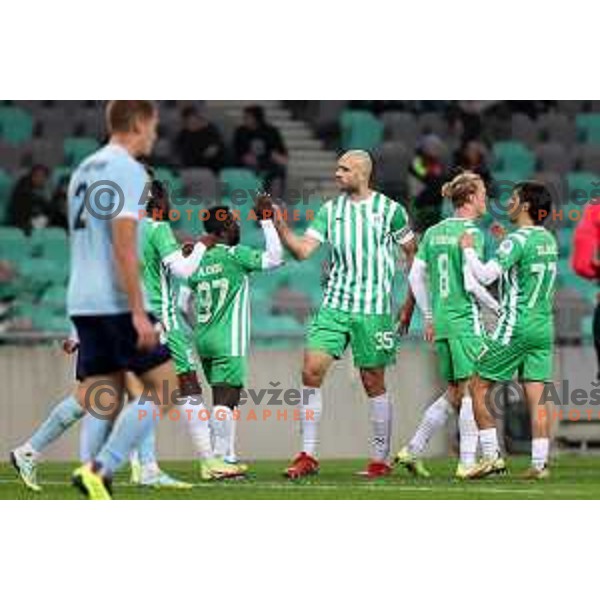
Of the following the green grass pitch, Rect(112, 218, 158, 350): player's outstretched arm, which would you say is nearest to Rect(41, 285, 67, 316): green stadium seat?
the green grass pitch

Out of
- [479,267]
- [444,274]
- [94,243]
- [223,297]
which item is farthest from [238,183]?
[94,243]

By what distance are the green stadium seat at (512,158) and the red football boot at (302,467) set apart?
407 inches

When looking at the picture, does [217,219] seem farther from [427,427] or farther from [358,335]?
[427,427]

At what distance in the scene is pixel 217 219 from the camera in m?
15.5

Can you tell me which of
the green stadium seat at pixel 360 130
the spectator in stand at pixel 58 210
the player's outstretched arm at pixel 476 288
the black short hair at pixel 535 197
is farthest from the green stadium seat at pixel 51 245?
the black short hair at pixel 535 197

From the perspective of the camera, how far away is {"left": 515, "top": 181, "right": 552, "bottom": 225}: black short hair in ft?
49.7

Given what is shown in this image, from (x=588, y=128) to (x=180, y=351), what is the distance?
1202 cm

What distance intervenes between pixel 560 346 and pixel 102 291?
9.64m

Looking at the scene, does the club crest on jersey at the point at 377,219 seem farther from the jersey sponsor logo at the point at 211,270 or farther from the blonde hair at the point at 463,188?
the jersey sponsor logo at the point at 211,270

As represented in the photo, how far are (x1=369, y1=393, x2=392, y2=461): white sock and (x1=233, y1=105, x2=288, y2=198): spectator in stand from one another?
8.38 meters

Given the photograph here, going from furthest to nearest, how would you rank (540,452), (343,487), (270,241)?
(540,452) < (270,241) < (343,487)

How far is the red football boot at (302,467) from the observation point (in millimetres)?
15328

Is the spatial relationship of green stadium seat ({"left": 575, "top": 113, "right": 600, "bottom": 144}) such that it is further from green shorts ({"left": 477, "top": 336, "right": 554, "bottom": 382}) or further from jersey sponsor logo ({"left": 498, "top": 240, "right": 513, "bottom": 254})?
jersey sponsor logo ({"left": 498, "top": 240, "right": 513, "bottom": 254})
